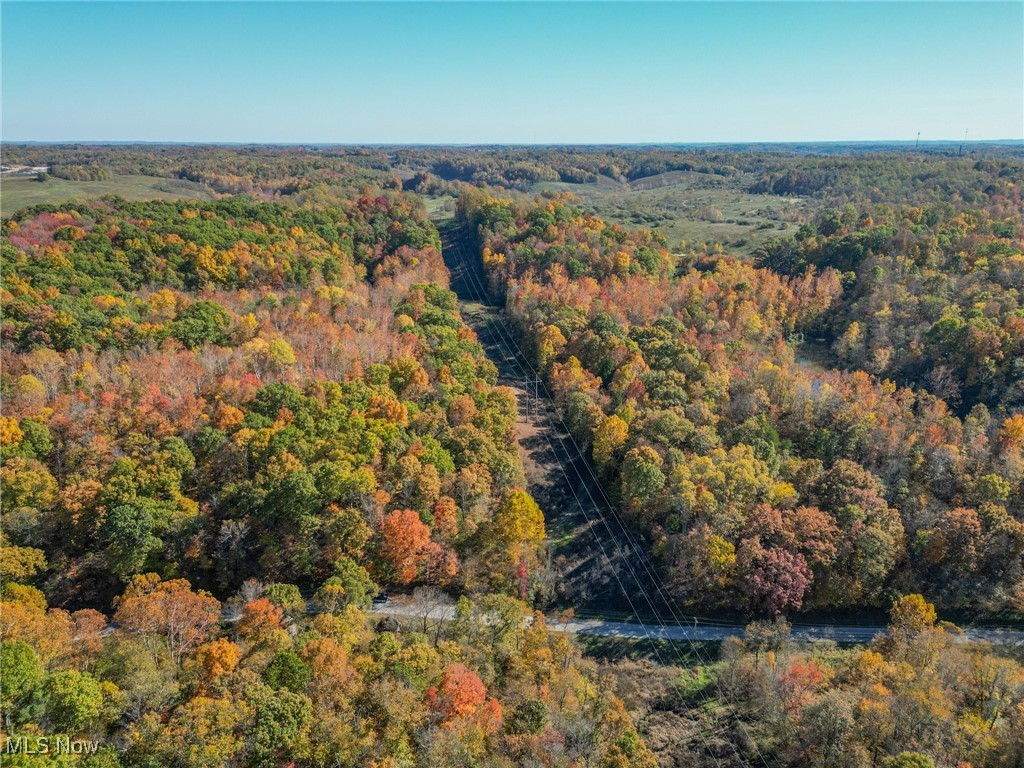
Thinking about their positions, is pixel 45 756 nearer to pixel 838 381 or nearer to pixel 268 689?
pixel 268 689

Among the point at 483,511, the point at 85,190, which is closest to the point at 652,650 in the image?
the point at 483,511

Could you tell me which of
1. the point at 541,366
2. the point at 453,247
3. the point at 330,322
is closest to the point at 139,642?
the point at 330,322

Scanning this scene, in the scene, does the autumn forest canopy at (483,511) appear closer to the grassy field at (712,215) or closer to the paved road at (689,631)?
the paved road at (689,631)

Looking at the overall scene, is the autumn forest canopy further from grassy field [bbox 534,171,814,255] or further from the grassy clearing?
grassy field [bbox 534,171,814,255]

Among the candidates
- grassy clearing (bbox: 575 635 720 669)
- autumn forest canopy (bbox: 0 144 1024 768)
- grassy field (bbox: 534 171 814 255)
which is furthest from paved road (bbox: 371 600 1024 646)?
grassy field (bbox: 534 171 814 255)

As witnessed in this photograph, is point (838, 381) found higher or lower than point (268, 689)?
higher

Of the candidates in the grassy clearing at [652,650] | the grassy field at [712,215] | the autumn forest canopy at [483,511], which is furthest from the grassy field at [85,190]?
the grassy clearing at [652,650]
